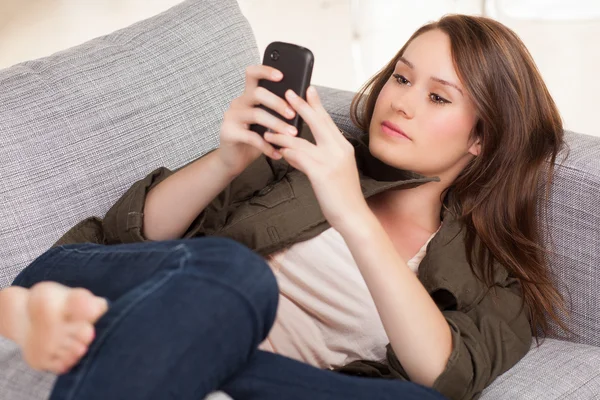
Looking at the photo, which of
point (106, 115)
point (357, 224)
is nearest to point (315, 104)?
point (357, 224)

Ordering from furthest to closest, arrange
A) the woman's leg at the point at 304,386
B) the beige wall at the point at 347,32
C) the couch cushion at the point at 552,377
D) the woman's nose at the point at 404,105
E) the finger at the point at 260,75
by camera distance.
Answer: the beige wall at the point at 347,32 → the woman's nose at the point at 404,105 → the couch cushion at the point at 552,377 → the finger at the point at 260,75 → the woman's leg at the point at 304,386

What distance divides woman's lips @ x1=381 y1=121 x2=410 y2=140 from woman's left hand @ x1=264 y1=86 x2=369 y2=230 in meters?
0.31

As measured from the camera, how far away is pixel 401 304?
1.12 meters

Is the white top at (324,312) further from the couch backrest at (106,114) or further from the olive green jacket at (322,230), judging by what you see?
the couch backrest at (106,114)

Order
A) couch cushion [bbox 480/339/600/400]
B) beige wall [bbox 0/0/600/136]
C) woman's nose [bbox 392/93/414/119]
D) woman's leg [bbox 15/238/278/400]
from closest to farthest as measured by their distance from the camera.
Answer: woman's leg [bbox 15/238/278/400] < couch cushion [bbox 480/339/600/400] < woman's nose [bbox 392/93/414/119] < beige wall [bbox 0/0/600/136]

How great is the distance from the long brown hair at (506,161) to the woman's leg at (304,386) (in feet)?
1.27

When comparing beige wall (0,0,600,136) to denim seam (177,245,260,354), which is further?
beige wall (0,0,600,136)

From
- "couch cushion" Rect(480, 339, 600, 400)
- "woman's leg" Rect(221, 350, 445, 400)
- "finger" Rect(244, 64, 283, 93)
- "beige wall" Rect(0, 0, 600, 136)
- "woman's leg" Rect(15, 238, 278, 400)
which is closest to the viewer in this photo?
"woman's leg" Rect(15, 238, 278, 400)

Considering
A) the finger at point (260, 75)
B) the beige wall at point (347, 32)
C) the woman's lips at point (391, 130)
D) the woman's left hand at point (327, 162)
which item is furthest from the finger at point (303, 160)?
the beige wall at point (347, 32)

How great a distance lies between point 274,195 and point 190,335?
20.5 inches

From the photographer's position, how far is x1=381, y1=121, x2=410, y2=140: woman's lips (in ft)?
4.48

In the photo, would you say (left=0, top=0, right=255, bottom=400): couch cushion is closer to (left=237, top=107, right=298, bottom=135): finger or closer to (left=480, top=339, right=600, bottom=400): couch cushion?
(left=237, top=107, right=298, bottom=135): finger

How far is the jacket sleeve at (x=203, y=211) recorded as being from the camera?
1.34 m

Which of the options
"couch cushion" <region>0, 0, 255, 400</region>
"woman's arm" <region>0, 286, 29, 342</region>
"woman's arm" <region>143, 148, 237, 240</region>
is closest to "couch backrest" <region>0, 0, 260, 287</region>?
"couch cushion" <region>0, 0, 255, 400</region>
